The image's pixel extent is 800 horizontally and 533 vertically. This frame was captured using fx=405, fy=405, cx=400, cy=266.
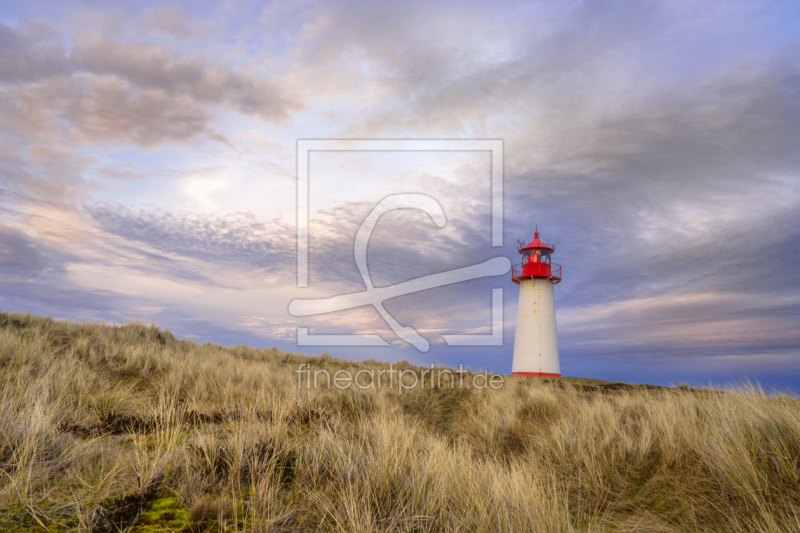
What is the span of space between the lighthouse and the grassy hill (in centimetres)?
1350

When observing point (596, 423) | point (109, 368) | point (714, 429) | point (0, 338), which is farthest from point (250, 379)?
point (714, 429)

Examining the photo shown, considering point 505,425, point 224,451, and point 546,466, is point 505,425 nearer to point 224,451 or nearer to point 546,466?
point 546,466

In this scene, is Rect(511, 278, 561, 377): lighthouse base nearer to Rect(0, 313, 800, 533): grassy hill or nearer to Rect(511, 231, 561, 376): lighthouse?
Rect(511, 231, 561, 376): lighthouse

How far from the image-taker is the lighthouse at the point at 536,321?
67.1ft

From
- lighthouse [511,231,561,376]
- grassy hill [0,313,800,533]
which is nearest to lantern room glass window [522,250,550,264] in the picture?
lighthouse [511,231,561,376]

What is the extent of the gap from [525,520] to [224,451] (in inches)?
104

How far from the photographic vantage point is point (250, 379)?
29.3 feet

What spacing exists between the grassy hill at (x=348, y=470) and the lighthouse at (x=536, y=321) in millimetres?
13502

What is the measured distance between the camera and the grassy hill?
2775mm

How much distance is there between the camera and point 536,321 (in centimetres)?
2069

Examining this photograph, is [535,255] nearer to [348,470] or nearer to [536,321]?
[536,321]

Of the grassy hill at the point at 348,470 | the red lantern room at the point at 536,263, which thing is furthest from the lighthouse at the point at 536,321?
the grassy hill at the point at 348,470

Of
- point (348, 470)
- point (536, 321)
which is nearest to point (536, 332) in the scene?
point (536, 321)

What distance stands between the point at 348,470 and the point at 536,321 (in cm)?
1874
